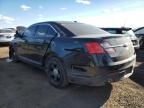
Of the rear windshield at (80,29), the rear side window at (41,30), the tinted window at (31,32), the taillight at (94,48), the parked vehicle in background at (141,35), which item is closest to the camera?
the taillight at (94,48)

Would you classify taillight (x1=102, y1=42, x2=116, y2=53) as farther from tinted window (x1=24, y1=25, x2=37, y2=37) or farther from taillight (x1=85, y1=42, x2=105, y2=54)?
tinted window (x1=24, y1=25, x2=37, y2=37)

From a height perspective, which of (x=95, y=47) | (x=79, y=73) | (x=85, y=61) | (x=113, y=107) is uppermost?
(x=95, y=47)

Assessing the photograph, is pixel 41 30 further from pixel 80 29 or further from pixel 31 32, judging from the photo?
pixel 80 29

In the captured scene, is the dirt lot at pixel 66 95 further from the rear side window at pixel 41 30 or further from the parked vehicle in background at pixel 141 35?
the parked vehicle in background at pixel 141 35

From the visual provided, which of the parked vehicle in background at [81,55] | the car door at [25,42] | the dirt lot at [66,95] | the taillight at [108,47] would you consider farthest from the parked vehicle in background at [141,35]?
the taillight at [108,47]

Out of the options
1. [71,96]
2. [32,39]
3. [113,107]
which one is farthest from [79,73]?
[32,39]

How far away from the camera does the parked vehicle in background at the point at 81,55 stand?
4086 millimetres

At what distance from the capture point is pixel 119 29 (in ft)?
30.5

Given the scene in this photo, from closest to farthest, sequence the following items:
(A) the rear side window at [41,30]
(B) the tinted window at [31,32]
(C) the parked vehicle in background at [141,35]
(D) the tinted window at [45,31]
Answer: (D) the tinted window at [45,31] < (A) the rear side window at [41,30] < (B) the tinted window at [31,32] < (C) the parked vehicle in background at [141,35]

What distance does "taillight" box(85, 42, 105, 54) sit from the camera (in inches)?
160

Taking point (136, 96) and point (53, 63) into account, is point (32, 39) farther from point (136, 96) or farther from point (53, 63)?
point (136, 96)

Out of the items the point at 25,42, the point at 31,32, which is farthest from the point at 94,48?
the point at 25,42

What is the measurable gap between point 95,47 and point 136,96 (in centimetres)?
148

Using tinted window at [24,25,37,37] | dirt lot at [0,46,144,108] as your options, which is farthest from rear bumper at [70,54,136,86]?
tinted window at [24,25,37,37]
